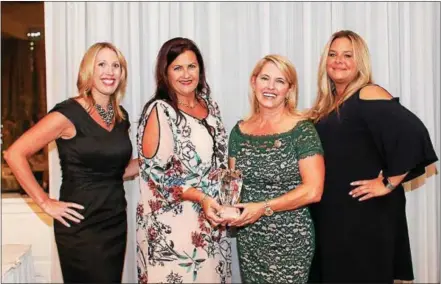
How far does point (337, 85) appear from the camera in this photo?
7.70ft

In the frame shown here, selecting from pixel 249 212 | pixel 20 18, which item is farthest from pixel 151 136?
pixel 20 18

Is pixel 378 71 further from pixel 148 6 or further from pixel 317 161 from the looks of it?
pixel 148 6

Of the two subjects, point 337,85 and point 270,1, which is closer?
point 337,85

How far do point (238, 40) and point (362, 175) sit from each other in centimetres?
A: 109

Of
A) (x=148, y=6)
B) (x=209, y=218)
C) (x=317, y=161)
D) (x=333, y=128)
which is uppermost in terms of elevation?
(x=148, y=6)

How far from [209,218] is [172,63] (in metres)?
0.68

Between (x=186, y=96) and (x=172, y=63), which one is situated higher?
(x=172, y=63)

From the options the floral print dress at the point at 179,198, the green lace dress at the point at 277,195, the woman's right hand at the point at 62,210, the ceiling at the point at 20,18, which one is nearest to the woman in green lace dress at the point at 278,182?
the green lace dress at the point at 277,195

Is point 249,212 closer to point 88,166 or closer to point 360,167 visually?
point 360,167

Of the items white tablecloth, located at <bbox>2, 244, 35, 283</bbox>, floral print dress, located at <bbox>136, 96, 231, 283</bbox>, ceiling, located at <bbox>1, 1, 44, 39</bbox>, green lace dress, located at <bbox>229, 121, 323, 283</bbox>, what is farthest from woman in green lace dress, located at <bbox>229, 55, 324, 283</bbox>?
ceiling, located at <bbox>1, 1, 44, 39</bbox>

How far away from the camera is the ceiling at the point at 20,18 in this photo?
2.87 metres

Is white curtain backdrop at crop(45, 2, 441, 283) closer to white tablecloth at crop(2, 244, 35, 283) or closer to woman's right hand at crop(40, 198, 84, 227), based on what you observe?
white tablecloth at crop(2, 244, 35, 283)

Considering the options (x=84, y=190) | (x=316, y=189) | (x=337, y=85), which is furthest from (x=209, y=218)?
(x=337, y=85)

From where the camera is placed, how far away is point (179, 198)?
2.11 metres
